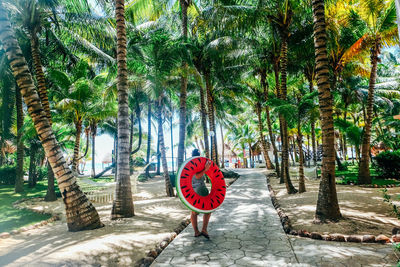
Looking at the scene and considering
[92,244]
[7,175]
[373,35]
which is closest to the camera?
[92,244]

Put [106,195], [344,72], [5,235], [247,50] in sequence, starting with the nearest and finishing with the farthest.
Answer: [5,235], [106,195], [247,50], [344,72]

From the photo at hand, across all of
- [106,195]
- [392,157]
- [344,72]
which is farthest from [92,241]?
[344,72]

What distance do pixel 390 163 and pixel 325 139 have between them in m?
9.51

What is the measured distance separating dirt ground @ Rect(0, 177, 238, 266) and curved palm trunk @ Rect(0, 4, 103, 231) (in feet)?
1.07

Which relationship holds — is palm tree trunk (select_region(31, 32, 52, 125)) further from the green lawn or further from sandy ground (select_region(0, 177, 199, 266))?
sandy ground (select_region(0, 177, 199, 266))

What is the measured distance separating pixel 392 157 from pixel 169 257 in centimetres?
1256

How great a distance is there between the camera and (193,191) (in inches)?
159

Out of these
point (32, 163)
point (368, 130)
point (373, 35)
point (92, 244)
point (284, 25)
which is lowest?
point (92, 244)

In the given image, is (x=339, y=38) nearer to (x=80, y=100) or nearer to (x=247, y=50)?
(x=247, y=50)

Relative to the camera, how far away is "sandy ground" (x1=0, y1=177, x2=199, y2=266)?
11.3 ft

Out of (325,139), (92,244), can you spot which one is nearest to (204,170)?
(92,244)

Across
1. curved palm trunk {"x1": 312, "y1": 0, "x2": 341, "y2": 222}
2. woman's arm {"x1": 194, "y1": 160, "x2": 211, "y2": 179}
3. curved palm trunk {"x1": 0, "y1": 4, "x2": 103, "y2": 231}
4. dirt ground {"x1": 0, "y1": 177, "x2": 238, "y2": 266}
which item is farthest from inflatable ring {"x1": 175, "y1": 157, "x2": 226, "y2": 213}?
curved palm trunk {"x1": 0, "y1": 4, "x2": 103, "y2": 231}

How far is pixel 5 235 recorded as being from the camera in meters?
5.19

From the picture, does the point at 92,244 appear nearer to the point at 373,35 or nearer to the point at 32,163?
the point at 373,35
